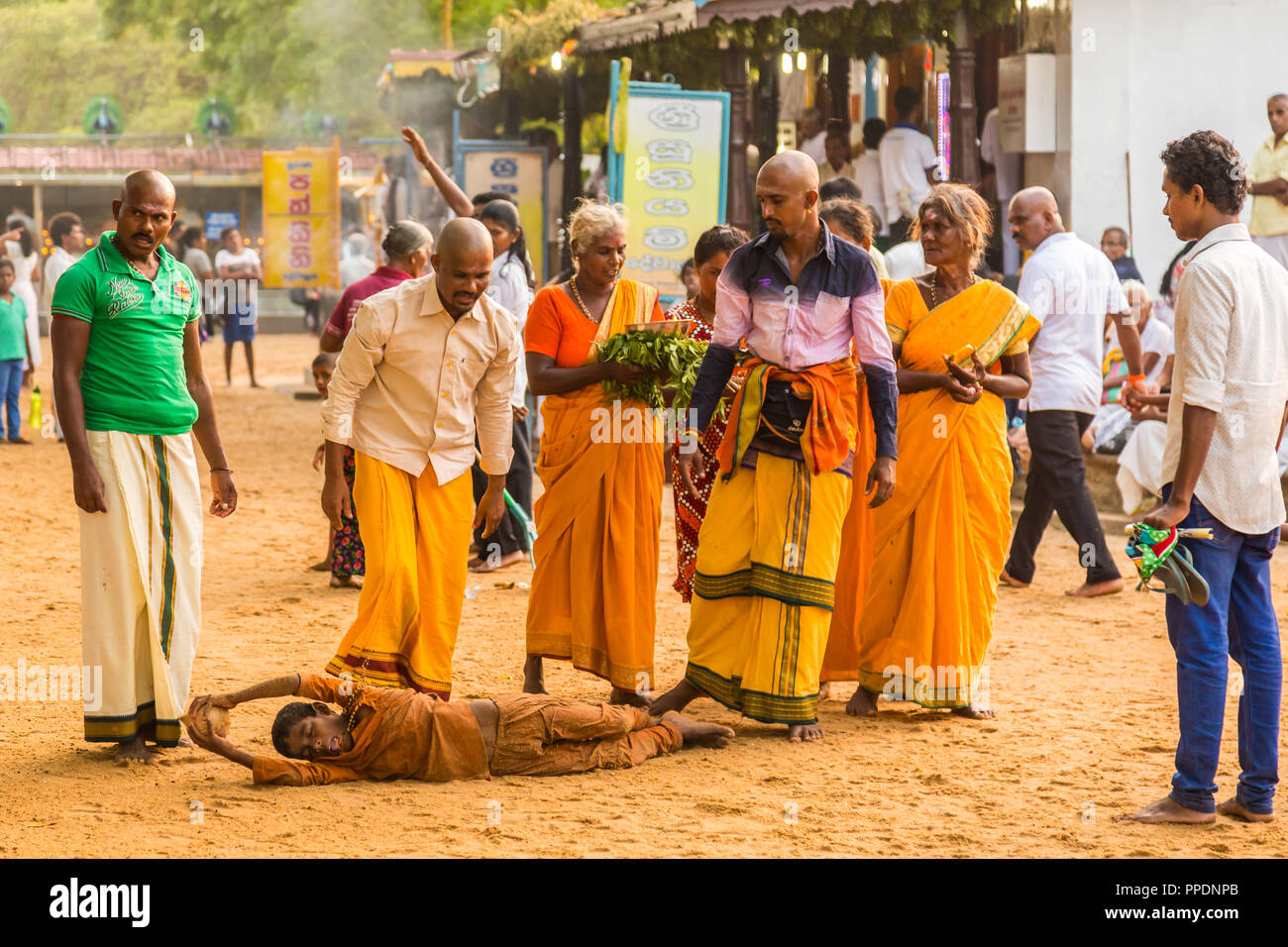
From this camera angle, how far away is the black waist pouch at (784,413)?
5.59m

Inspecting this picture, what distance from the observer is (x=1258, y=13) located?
12.7 meters

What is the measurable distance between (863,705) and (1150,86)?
8.39 metres

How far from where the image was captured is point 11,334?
15031 mm

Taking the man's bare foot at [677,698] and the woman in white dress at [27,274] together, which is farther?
the woman in white dress at [27,274]

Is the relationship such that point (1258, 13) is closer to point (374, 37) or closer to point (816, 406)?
point (816, 406)

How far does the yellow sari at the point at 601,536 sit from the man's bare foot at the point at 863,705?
2.87 ft

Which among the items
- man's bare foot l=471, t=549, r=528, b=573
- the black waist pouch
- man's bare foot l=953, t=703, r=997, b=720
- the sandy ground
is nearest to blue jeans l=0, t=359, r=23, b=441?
the sandy ground

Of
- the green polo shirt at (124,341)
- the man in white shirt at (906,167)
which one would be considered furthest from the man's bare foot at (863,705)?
the man in white shirt at (906,167)

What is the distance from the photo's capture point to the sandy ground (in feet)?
15.0

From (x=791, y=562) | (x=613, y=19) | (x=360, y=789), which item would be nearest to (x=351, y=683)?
(x=360, y=789)

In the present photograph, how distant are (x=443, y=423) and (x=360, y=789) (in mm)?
1382

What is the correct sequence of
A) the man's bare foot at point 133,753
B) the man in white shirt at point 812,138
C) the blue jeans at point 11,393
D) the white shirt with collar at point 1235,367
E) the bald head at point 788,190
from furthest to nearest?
the man in white shirt at point 812,138 → the blue jeans at point 11,393 → the bald head at point 788,190 → the man's bare foot at point 133,753 → the white shirt with collar at point 1235,367

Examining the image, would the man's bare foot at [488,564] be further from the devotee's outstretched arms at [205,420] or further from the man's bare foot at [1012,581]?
the devotee's outstretched arms at [205,420]

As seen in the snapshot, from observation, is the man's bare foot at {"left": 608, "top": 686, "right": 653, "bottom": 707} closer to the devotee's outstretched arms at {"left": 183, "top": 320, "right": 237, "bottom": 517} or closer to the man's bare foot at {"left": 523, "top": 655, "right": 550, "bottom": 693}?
the man's bare foot at {"left": 523, "top": 655, "right": 550, "bottom": 693}
